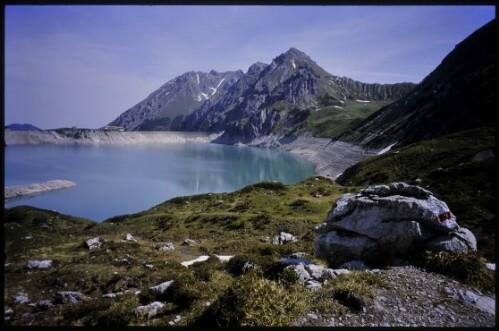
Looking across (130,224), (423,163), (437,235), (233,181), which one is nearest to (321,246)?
(437,235)

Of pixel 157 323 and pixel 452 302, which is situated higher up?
pixel 452 302

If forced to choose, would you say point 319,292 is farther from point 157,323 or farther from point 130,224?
point 130,224

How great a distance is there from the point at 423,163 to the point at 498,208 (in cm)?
4323

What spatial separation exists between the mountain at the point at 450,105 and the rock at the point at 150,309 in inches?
2012

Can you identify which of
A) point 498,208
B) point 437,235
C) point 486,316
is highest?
point 498,208

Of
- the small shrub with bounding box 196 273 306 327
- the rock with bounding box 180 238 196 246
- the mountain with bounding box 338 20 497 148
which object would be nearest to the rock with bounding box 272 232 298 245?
the rock with bounding box 180 238 196 246

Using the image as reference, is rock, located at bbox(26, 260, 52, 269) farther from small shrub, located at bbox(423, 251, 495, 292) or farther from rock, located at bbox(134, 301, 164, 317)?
small shrub, located at bbox(423, 251, 495, 292)

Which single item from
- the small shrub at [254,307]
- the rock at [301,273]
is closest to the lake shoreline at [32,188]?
the rock at [301,273]

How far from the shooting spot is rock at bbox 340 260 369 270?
10633mm

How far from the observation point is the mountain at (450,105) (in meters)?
65.7

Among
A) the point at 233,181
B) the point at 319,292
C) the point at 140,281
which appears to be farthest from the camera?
the point at 233,181

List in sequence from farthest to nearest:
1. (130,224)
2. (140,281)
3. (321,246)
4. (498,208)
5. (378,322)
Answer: (130,224) → (140,281) → (321,246) → (378,322) → (498,208)

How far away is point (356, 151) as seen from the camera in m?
95.6

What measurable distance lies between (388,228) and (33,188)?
85.4 m
